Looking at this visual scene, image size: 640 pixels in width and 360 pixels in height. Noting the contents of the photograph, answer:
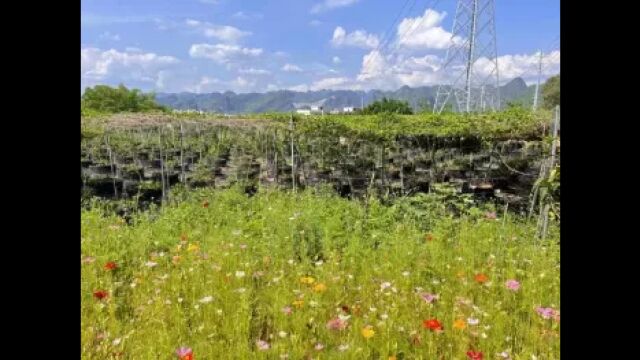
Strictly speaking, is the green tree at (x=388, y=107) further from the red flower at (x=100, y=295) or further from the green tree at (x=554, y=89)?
the red flower at (x=100, y=295)

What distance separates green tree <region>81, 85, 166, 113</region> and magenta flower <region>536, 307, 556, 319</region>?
9068 millimetres

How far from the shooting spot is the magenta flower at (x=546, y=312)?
6.71 ft

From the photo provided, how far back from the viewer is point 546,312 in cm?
205

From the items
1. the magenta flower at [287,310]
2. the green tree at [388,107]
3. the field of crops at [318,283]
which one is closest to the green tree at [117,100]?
the green tree at [388,107]

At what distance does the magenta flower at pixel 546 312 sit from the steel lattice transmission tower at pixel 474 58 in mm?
4946

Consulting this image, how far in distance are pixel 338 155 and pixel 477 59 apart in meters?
3.84

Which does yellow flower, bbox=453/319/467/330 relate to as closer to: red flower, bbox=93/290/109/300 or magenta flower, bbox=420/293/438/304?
magenta flower, bbox=420/293/438/304

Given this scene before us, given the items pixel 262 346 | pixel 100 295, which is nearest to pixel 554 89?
pixel 262 346

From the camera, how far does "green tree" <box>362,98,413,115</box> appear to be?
9725 mm

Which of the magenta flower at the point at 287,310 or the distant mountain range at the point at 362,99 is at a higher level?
the distant mountain range at the point at 362,99

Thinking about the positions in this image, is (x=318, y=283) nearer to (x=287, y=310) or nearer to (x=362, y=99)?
(x=287, y=310)

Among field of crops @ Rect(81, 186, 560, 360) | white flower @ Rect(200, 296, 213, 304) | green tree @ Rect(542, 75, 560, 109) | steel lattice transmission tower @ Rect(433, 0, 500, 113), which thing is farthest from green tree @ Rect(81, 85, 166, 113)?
white flower @ Rect(200, 296, 213, 304)

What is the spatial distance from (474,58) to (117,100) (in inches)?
277
